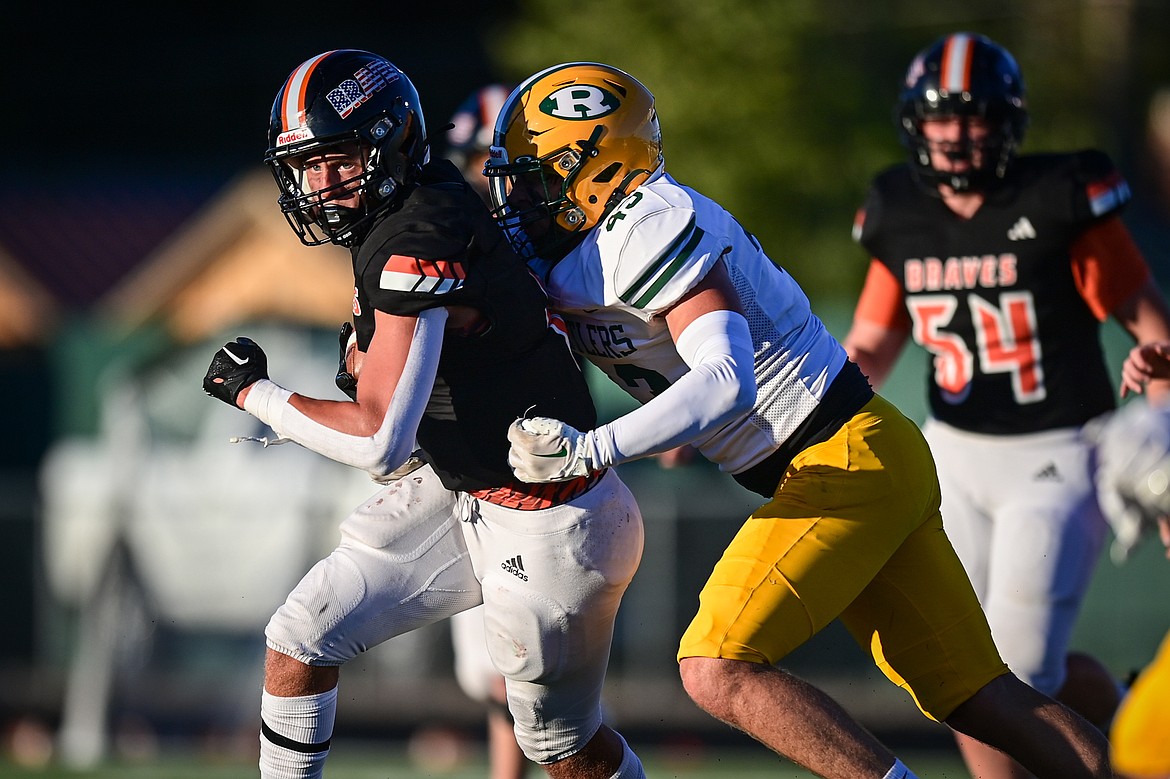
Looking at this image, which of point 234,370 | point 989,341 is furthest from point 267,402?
point 989,341

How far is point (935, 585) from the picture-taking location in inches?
148

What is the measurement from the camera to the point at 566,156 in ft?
12.2

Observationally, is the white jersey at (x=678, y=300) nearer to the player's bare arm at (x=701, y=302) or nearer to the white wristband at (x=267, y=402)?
the player's bare arm at (x=701, y=302)

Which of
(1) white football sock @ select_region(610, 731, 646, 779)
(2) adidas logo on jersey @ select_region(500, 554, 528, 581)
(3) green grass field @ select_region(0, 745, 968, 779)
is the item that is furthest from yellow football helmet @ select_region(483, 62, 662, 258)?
(3) green grass field @ select_region(0, 745, 968, 779)

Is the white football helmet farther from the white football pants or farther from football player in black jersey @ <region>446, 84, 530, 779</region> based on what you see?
football player in black jersey @ <region>446, 84, 530, 779</region>

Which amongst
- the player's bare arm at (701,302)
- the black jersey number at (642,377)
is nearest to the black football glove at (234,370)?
the black jersey number at (642,377)

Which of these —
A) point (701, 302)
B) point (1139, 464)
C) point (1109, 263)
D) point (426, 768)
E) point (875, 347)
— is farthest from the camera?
point (426, 768)

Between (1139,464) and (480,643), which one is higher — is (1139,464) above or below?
above

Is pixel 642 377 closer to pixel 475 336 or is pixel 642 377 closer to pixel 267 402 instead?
pixel 475 336

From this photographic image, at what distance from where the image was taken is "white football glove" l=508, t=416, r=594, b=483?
338 centimetres

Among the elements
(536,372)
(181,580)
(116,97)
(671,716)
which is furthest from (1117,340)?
(116,97)

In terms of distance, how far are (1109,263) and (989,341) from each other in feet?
1.31

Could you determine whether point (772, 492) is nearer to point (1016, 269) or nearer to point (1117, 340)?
point (1016, 269)

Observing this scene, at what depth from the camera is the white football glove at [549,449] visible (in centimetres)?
338
